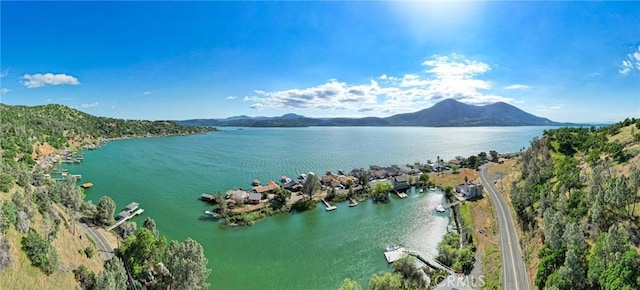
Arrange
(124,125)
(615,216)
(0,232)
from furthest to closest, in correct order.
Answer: (124,125), (615,216), (0,232)

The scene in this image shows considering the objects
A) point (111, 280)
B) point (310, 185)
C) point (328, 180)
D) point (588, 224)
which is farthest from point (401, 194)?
point (111, 280)

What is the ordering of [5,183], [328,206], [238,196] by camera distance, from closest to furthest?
[5,183] → [238,196] → [328,206]

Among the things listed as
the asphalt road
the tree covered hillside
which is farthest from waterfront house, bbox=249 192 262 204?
the tree covered hillside

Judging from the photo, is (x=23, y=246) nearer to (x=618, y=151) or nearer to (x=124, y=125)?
(x=618, y=151)

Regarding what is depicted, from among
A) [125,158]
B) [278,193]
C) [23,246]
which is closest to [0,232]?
[23,246]

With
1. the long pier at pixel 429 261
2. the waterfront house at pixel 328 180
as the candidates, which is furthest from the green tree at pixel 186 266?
the waterfront house at pixel 328 180

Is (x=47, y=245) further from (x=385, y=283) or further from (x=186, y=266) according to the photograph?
(x=385, y=283)

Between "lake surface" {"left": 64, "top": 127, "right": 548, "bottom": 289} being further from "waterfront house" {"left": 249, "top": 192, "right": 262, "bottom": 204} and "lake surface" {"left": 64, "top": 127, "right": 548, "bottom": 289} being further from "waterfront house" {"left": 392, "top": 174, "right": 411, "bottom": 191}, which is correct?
"waterfront house" {"left": 249, "top": 192, "right": 262, "bottom": 204}

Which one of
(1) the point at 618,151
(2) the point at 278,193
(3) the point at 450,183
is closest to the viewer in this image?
(1) the point at 618,151
